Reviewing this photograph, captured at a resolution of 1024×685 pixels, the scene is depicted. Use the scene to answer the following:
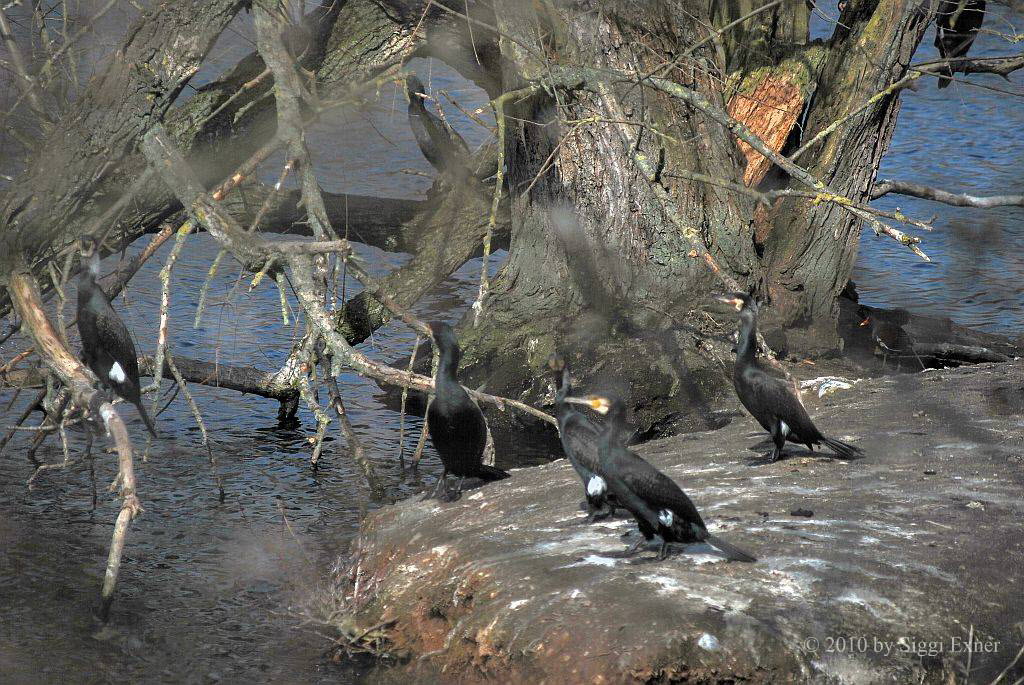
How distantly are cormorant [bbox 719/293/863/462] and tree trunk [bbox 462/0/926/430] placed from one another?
1.75 metres

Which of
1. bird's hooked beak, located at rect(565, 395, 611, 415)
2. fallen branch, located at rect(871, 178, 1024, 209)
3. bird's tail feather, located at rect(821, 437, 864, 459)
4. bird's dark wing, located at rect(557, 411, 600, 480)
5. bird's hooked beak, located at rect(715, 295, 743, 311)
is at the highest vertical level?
fallen branch, located at rect(871, 178, 1024, 209)

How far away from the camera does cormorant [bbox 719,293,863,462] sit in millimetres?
5379

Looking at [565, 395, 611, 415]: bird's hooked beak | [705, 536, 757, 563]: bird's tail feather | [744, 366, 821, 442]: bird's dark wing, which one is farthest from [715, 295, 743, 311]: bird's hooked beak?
[705, 536, 757, 563]: bird's tail feather

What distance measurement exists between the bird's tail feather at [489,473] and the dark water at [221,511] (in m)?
0.91

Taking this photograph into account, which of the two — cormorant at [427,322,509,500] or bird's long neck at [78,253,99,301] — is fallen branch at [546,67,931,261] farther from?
bird's long neck at [78,253,99,301]

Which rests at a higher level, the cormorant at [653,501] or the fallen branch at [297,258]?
the fallen branch at [297,258]

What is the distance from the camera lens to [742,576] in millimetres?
4176

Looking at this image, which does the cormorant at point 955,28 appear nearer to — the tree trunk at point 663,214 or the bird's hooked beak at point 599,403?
the tree trunk at point 663,214

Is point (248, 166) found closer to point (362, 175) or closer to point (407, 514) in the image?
Answer: point (407, 514)

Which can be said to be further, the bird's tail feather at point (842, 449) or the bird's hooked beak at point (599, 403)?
the bird's tail feather at point (842, 449)

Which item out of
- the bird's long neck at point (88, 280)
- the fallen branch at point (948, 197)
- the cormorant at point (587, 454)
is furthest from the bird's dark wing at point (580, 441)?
the fallen branch at point (948, 197)

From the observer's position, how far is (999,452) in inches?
214

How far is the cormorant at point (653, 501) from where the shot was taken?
4258 mm

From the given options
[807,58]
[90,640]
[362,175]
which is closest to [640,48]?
[807,58]
